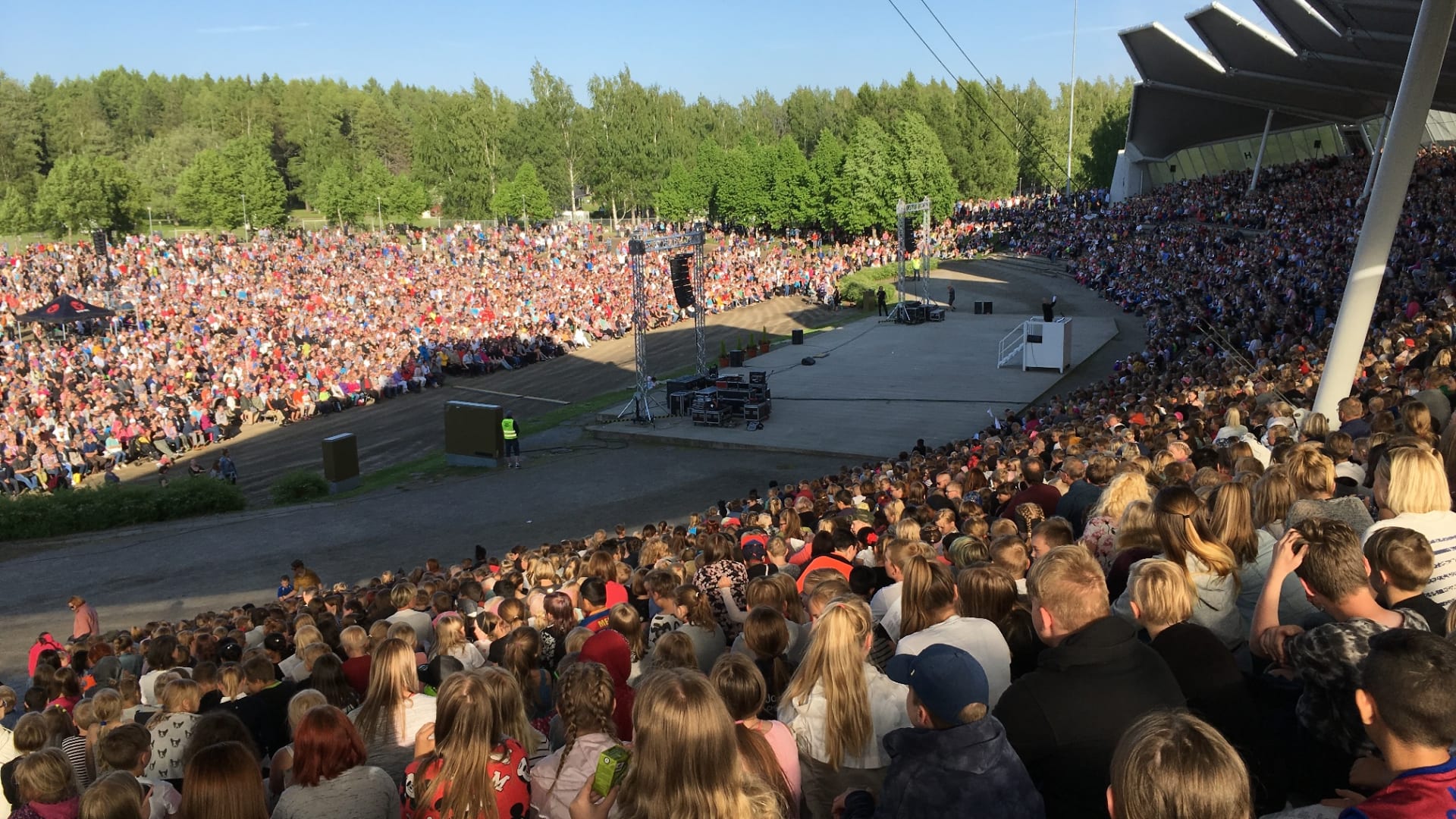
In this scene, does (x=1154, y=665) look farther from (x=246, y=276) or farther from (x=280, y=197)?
(x=280, y=197)

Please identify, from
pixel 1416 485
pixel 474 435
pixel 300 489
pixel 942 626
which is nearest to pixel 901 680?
pixel 942 626

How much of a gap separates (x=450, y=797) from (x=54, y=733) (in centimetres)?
390

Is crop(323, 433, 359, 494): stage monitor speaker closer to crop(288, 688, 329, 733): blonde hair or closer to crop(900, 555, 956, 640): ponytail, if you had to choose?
crop(288, 688, 329, 733): blonde hair

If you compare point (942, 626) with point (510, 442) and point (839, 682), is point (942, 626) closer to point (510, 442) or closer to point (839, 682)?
point (839, 682)

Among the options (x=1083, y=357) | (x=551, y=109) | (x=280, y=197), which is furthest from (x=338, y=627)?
(x=551, y=109)

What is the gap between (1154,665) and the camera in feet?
12.0

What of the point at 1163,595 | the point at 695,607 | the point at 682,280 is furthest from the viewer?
the point at 682,280

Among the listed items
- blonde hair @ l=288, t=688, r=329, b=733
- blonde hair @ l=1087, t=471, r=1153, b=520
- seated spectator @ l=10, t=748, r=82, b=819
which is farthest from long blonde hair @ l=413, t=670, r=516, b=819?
blonde hair @ l=1087, t=471, r=1153, b=520

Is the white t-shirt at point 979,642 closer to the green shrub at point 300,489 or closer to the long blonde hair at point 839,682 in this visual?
the long blonde hair at point 839,682

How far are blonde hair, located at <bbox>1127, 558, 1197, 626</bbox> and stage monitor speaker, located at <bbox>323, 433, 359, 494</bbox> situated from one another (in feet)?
66.2

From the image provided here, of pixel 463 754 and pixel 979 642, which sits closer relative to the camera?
pixel 463 754

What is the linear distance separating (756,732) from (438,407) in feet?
89.5

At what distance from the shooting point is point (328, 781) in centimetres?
407

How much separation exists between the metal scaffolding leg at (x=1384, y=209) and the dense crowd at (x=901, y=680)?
10.1 feet
